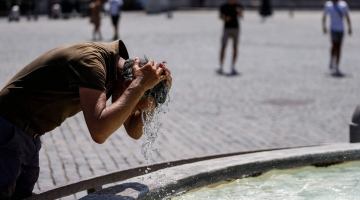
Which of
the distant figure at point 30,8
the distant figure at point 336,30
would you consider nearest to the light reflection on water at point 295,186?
the distant figure at point 336,30

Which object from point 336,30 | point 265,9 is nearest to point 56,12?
point 265,9

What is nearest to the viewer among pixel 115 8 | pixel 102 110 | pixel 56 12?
pixel 102 110

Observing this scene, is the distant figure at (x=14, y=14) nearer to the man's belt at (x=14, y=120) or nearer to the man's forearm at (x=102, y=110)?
the man's belt at (x=14, y=120)

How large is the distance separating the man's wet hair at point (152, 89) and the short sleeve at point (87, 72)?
166mm

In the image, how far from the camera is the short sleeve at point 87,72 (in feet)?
11.5

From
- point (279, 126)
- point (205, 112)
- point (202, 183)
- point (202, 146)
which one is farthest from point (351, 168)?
point (205, 112)

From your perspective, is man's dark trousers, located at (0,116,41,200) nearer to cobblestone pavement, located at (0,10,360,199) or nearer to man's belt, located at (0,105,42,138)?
man's belt, located at (0,105,42,138)

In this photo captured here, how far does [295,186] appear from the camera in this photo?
15.1 feet

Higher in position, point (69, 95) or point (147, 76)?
point (147, 76)

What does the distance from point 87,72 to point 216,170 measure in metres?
1.26

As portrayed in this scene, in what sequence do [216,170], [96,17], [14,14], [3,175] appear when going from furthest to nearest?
1. [14,14]
2. [96,17]
3. [216,170]
4. [3,175]

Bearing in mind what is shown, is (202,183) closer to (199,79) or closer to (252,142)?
(252,142)

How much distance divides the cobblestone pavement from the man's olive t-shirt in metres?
1.38

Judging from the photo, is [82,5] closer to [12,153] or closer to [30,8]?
[30,8]
